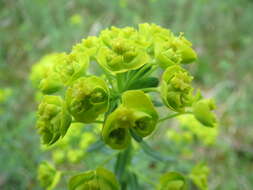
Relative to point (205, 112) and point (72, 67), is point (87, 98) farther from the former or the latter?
point (205, 112)

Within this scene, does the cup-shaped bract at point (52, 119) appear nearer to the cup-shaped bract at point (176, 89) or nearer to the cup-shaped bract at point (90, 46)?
the cup-shaped bract at point (90, 46)

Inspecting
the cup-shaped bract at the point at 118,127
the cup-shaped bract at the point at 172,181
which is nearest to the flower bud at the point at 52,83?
the cup-shaped bract at the point at 118,127

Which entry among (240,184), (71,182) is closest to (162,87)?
(71,182)

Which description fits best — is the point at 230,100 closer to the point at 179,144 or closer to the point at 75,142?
the point at 179,144

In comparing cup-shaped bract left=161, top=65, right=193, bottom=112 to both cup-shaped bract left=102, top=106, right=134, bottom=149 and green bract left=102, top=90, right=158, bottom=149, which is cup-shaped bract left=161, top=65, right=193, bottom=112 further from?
cup-shaped bract left=102, top=106, right=134, bottom=149

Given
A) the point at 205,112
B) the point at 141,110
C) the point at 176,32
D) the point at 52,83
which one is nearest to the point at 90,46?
the point at 52,83
